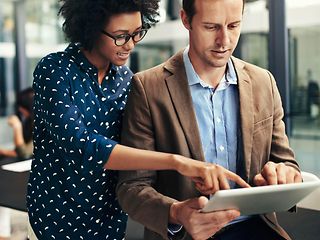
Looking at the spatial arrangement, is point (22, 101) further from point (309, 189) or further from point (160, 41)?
point (309, 189)

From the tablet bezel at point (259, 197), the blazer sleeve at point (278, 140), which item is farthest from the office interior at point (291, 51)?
the tablet bezel at point (259, 197)

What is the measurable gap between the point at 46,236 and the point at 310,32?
9.45ft

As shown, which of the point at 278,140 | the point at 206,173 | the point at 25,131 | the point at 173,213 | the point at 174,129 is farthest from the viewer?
the point at 25,131

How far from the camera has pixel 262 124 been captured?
54.5 inches

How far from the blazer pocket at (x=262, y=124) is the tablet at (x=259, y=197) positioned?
24 centimetres

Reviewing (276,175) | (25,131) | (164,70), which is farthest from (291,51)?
(276,175)

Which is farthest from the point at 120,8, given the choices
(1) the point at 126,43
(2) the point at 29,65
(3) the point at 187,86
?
(2) the point at 29,65

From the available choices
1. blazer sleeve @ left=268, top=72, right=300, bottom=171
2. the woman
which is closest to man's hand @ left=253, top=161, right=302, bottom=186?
blazer sleeve @ left=268, top=72, right=300, bottom=171

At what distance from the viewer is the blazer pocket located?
1.37 metres

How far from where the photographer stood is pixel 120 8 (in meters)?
1.35

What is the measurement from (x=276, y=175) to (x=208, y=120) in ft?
0.83

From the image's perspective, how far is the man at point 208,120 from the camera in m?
1.29

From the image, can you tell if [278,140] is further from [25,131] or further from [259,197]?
[25,131]

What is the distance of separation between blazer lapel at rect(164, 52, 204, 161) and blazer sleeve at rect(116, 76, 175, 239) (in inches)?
3.3
